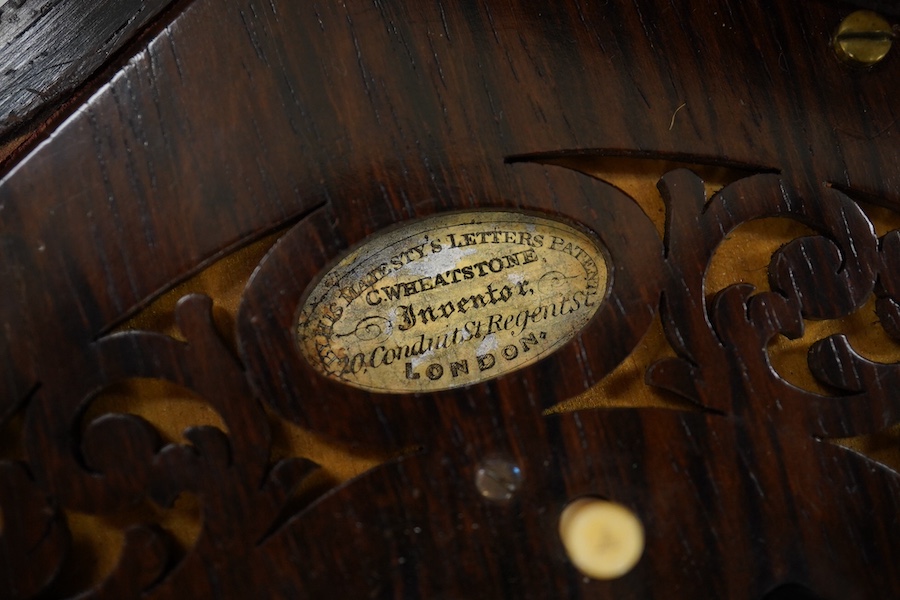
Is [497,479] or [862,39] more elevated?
[862,39]

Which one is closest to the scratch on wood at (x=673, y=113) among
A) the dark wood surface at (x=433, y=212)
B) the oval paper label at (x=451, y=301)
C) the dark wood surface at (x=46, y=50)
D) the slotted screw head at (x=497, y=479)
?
the dark wood surface at (x=433, y=212)

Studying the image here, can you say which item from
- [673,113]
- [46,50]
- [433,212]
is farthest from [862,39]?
[46,50]

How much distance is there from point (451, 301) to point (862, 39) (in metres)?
0.48

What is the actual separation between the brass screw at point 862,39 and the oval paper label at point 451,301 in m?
0.32

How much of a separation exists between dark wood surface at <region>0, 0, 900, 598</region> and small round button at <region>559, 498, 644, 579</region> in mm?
33

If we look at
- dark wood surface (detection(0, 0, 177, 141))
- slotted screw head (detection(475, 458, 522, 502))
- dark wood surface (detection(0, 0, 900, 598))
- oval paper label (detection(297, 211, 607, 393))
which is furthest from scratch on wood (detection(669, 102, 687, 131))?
dark wood surface (detection(0, 0, 177, 141))

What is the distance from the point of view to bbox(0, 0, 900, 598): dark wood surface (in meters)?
0.70

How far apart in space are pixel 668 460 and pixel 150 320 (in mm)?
473

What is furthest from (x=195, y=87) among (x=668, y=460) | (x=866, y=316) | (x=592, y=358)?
(x=866, y=316)

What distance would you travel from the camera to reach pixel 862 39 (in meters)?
0.85

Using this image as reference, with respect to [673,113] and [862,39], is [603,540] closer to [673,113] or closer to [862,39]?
[673,113]

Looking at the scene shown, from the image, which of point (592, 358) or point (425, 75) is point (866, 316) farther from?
point (425, 75)

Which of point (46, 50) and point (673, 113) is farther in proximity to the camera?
point (673, 113)

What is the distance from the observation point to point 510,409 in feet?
2.52
